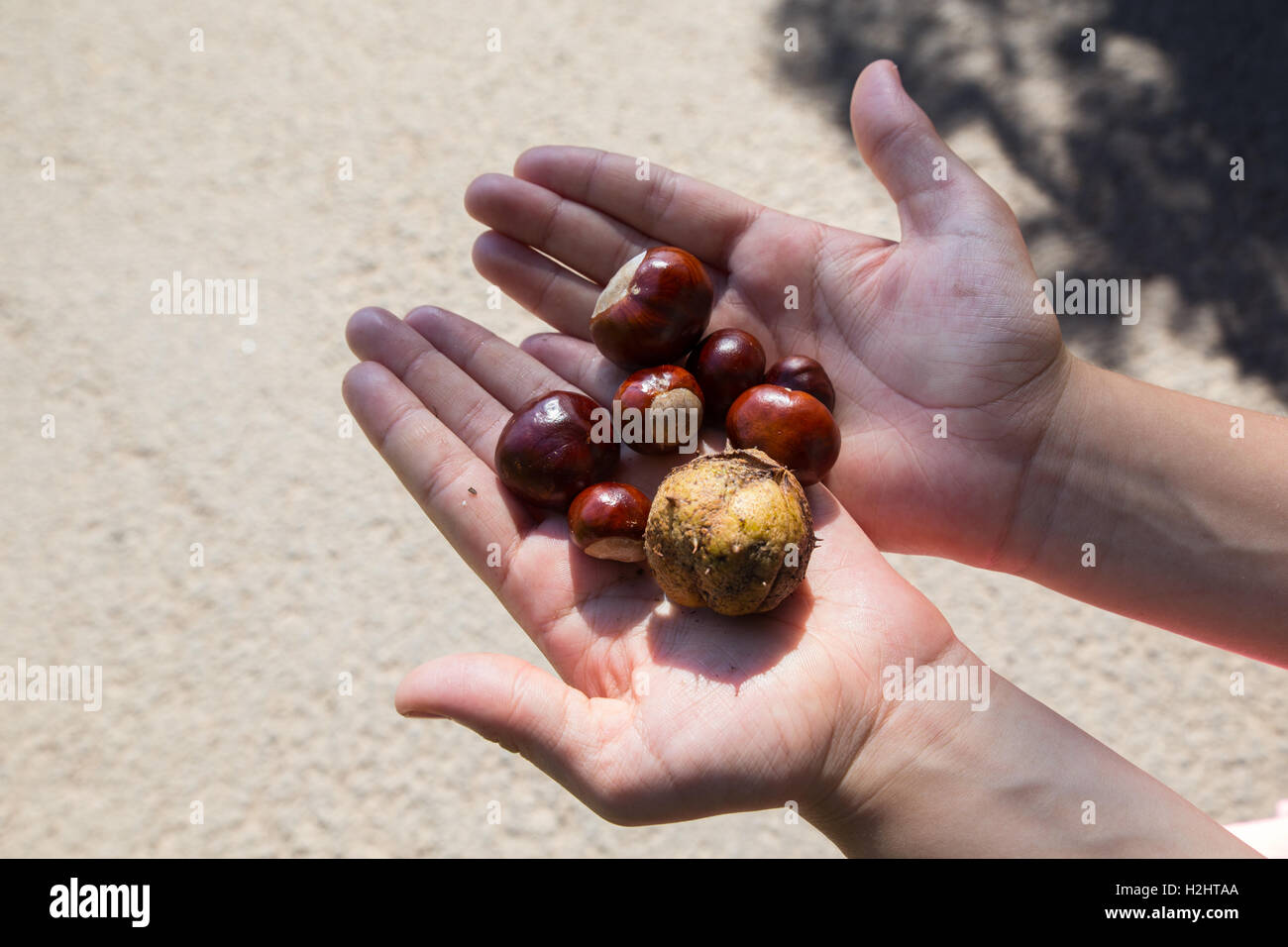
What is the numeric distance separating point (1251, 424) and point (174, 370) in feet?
→ 12.5

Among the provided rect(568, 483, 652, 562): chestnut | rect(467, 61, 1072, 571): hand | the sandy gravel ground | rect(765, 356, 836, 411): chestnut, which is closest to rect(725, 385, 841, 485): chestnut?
rect(765, 356, 836, 411): chestnut

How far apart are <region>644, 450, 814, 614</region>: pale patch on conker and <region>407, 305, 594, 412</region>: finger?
0.72 metres

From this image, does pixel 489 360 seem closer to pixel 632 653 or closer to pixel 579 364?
pixel 579 364

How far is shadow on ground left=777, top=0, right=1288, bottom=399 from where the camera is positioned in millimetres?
4383

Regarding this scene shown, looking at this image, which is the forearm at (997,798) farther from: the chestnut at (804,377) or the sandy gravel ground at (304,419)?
the sandy gravel ground at (304,419)

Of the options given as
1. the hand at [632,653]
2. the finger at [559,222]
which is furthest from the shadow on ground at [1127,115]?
the hand at [632,653]

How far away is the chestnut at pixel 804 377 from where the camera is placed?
280cm

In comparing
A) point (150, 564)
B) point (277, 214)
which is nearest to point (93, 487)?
point (150, 564)

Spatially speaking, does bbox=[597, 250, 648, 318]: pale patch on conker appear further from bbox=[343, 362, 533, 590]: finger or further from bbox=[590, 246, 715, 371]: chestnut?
bbox=[343, 362, 533, 590]: finger

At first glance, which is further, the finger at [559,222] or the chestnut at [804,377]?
the finger at [559,222]

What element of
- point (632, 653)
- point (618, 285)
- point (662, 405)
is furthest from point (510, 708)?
point (618, 285)

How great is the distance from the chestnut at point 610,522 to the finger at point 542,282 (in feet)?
2.76

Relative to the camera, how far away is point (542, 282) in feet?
10.8

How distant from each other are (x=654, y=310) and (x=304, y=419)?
1865mm
